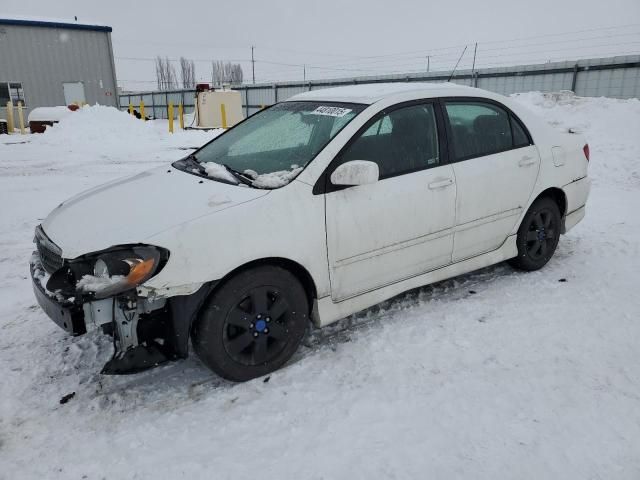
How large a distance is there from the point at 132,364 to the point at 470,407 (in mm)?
1845

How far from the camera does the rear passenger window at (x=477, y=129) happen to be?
3.67m

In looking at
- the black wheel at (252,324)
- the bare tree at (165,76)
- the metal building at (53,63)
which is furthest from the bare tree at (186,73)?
the black wheel at (252,324)

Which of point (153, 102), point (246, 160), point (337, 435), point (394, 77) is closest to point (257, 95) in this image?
point (394, 77)

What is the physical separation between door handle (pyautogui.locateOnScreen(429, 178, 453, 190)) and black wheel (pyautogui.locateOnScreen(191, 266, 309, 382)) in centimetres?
122

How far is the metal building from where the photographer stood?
78.0ft

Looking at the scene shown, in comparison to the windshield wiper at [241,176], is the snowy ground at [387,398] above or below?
below

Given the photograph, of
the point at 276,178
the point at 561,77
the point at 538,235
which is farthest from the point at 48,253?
the point at 561,77

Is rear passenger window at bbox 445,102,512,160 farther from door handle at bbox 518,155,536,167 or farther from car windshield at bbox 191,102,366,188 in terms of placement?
car windshield at bbox 191,102,366,188

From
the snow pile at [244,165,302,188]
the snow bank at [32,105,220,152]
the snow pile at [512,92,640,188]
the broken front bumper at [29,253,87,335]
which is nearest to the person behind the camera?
the broken front bumper at [29,253,87,335]

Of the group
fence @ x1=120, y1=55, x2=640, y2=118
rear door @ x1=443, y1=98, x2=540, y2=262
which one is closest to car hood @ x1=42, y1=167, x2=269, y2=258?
rear door @ x1=443, y1=98, x2=540, y2=262

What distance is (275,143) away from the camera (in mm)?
3529

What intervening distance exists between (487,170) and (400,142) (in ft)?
2.72

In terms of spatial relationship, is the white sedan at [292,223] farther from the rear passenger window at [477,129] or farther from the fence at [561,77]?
the fence at [561,77]

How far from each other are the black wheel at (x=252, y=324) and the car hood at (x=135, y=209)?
1.52 feet
